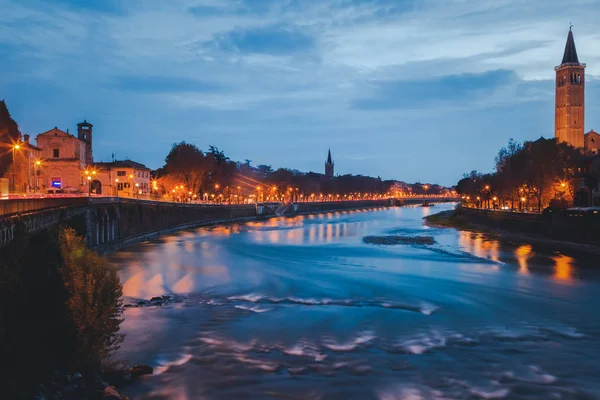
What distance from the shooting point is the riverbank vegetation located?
1106cm

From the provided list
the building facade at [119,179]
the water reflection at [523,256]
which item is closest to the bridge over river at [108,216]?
the building facade at [119,179]

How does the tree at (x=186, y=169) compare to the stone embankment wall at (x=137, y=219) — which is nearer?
the stone embankment wall at (x=137, y=219)

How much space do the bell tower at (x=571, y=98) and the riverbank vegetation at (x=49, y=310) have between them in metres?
128

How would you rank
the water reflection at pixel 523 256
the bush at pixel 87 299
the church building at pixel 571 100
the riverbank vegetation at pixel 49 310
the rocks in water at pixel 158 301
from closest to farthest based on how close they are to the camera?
the riverbank vegetation at pixel 49 310 < the bush at pixel 87 299 < the rocks in water at pixel 158 301 < the water reflection at pixel 523 256 < the church building at pixel 571 100

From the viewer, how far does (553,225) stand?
157 feet

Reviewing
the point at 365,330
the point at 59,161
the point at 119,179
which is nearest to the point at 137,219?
the point at 59,161

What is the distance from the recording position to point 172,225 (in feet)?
215

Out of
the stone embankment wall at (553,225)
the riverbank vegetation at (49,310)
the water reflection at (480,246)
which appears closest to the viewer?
the riverbank vegetation at (49,310)

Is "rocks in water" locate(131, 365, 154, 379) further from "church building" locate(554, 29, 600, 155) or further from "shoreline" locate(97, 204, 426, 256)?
→ "church building" locate(554, 29, 600, 155)

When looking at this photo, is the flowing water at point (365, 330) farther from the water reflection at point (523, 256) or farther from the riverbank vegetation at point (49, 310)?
the riverbank vegetation at point (49, 310)

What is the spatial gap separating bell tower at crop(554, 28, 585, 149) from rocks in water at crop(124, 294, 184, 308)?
120 m

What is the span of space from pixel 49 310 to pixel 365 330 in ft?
32.3

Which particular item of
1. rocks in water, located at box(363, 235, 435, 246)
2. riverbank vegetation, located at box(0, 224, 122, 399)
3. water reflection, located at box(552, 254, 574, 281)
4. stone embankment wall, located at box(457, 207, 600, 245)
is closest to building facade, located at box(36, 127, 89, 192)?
rocks in water, located at box(363, 235, 435, 246)

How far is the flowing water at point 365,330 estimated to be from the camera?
12.6 meters
